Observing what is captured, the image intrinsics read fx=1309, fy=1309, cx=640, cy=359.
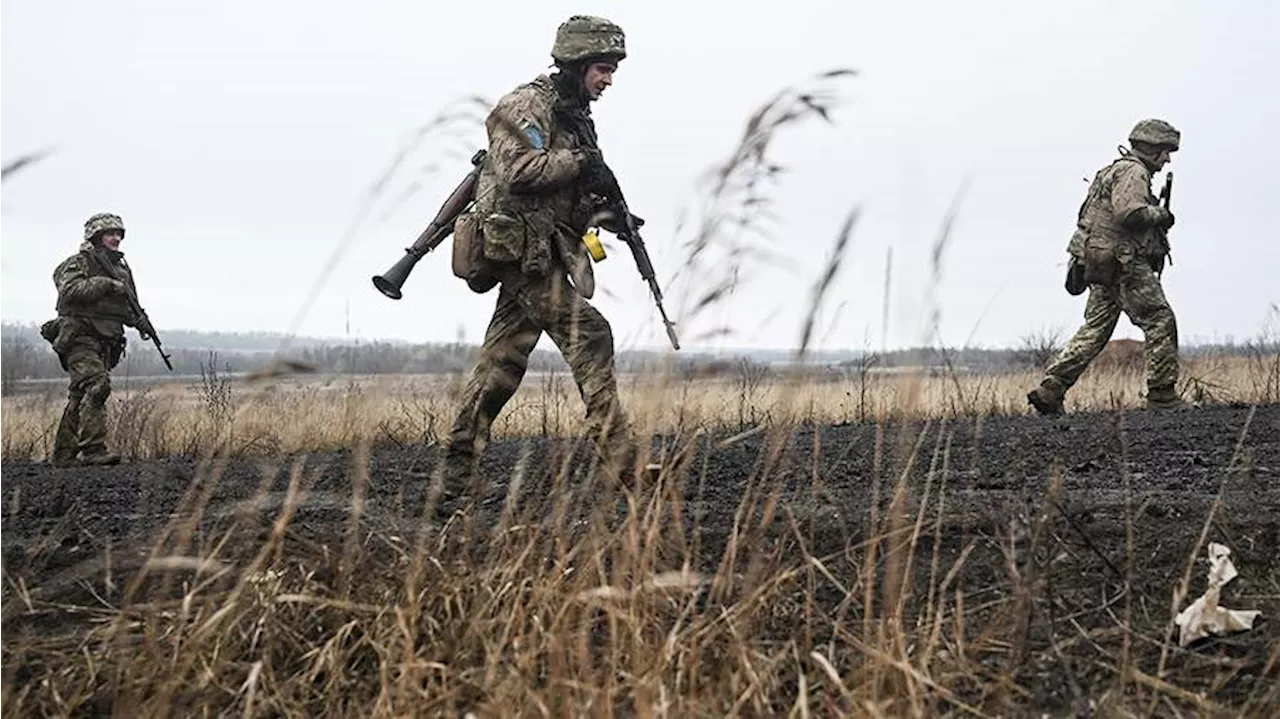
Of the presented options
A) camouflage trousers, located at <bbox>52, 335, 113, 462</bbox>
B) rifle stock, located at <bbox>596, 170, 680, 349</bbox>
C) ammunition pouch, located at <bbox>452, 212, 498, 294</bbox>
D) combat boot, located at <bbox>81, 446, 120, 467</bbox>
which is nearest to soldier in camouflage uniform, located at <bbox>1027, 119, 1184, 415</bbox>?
rifle stock, located at <bbox>596, 170, 680, 349</bbox>

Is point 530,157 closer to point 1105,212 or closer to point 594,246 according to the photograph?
point 594,246

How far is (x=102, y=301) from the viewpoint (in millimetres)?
8844

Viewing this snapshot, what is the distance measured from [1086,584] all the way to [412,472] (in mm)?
3603

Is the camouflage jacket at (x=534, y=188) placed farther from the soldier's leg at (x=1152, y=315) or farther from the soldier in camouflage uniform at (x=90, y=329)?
the soldier's leg at (x=1152, y=315)

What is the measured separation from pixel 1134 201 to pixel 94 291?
268 inches

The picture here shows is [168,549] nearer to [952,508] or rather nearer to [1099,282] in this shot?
[952,508]

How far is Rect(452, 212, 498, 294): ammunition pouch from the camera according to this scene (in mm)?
4824

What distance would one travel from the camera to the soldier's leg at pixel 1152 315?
8500mm

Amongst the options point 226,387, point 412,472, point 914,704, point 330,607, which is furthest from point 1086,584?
point 226,387

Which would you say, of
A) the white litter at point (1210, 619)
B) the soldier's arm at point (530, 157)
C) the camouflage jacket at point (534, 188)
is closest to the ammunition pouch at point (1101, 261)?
the camouflage jacket at point (534, 188)

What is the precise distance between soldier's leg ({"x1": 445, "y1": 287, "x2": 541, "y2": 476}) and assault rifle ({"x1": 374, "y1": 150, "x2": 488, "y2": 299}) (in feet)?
2.03

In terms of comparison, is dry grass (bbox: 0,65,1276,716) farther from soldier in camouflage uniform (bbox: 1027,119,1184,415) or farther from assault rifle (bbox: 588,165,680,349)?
soldier in camouflage uniform (bbox: 1027,119,1184,415)

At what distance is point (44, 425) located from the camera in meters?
11.4

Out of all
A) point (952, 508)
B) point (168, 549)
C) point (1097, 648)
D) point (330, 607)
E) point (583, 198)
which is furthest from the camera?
point (583, 198)
